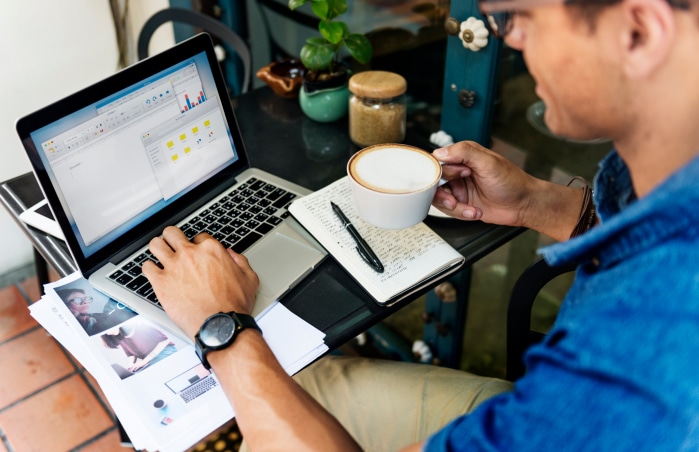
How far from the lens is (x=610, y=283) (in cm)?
58

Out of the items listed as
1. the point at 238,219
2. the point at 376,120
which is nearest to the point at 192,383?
the point at 238,219

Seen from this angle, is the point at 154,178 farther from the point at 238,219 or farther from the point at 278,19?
the point at 278,19

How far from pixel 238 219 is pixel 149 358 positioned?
1.03 feet

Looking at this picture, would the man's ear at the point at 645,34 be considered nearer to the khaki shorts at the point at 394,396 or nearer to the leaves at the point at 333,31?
the khaki shorts at the point at 394,396

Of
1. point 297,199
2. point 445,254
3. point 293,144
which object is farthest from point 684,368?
point 293,144

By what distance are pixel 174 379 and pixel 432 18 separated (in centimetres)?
106

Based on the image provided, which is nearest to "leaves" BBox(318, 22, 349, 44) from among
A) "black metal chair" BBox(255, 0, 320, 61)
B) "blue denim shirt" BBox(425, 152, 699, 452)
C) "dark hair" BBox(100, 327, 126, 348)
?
"black metal chair" BBox(255, 0, 320, 61)

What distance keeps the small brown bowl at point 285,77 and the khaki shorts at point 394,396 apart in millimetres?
692

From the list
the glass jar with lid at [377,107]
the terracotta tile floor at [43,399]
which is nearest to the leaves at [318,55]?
the glass jar with lid at [377,107]

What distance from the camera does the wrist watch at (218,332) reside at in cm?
83

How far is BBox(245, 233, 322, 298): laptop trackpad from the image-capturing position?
985 mm

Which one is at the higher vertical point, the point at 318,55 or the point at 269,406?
the point at 318,55

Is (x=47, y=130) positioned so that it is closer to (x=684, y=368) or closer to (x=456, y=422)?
(x=456, y=422)

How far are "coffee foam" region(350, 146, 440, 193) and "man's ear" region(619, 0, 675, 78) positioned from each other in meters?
0.40
